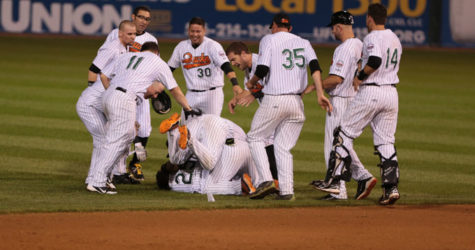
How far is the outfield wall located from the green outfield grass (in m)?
2.08

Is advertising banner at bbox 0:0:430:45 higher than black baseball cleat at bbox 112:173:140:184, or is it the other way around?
advertising banner at bbox 0:0:430:45

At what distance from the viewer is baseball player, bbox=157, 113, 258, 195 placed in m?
8.82

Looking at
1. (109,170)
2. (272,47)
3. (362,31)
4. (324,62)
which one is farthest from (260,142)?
(362,31)

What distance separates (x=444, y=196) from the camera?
906 cm

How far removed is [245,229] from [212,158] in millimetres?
1919

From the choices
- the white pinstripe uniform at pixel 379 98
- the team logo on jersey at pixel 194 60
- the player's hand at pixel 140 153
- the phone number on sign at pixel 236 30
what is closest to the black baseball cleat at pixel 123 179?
the player's hand at pixel 140 153

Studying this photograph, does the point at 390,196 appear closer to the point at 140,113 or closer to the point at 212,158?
the point at 212,158

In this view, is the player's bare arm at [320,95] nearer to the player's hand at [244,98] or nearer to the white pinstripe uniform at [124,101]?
the player's hand at [244,98]

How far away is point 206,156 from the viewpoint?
8.82 m

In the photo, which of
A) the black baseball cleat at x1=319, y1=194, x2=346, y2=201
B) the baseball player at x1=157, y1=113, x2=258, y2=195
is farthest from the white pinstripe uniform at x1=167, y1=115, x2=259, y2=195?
the black baseball cleat at x1=319, y1=194, x2=346, y2=201

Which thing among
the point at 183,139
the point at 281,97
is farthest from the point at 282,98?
the point at 183,139

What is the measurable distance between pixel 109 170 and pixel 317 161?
340 centimetres

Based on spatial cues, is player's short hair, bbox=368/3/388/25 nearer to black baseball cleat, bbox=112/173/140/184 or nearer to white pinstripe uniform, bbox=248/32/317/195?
white pinstripe uniform, bbox=248/32/317/195

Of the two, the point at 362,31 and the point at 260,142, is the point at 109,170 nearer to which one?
the point at 260,142
